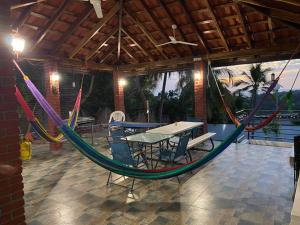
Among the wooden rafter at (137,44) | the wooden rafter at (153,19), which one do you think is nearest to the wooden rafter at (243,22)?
the wooden rafter at (153,19)

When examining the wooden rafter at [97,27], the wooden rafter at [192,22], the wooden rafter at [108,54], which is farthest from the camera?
the wooden rafter at [108,54]

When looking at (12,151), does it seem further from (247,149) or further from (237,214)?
(247,149)

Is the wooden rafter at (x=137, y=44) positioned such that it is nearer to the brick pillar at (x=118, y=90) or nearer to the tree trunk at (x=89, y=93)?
the brick pillar at (x=118, y=90)

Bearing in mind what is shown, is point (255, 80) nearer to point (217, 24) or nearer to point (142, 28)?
point (217, 24)

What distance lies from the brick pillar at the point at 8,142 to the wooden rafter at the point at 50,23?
4.01m

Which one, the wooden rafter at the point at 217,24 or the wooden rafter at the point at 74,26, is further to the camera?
the wooden rafter at the point at 74,26

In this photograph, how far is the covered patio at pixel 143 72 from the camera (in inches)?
101

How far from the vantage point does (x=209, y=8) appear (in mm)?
5258

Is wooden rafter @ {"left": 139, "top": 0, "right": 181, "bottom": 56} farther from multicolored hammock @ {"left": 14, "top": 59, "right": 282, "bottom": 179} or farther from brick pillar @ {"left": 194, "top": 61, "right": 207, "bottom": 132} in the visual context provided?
multicolored hammock @ {"left": 14, "top": 59, "right": 282, "bottom": 179}

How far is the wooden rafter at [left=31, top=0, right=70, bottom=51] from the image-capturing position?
525 cm

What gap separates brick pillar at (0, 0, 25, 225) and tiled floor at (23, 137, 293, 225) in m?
1.17

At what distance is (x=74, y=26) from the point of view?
600cm

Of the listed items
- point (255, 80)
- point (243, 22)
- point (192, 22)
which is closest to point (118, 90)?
point (192, 22)

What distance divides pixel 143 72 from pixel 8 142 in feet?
25.0
